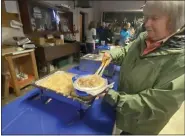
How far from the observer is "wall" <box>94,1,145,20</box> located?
6496mm

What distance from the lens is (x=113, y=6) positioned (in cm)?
677

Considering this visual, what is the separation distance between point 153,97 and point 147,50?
0.80ft

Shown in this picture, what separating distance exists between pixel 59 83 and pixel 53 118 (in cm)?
24

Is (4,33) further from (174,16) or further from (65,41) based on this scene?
(174,16)

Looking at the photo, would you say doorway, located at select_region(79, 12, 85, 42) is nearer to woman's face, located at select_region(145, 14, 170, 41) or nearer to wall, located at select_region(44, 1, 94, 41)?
wall, located at select_region(44, 1, 94, 41)

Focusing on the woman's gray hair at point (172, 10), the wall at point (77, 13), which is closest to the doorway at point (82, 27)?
the wall at point (77, 13)

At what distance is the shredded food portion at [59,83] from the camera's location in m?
0.90

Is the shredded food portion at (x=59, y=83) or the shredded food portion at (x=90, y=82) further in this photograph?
the shredded food portion at (x=59, y=83)

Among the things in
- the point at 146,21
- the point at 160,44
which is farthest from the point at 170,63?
the point at 146,21

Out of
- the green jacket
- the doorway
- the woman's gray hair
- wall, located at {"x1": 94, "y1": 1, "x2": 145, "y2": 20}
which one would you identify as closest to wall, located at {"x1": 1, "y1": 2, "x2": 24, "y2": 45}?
the green jacket

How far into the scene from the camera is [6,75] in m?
2.35

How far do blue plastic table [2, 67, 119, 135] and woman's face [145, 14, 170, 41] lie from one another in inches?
20.4

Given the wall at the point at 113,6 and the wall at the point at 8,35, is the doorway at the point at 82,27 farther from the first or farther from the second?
the wall at the point at 8,35

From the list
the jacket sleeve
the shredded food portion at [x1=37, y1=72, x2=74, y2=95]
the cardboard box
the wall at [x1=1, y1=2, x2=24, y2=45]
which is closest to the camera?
the jacket sleeve
